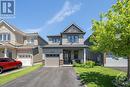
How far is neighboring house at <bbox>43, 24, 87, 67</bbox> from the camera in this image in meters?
43.6

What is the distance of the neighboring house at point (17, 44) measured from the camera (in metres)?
44.6

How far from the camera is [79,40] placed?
45094 mm

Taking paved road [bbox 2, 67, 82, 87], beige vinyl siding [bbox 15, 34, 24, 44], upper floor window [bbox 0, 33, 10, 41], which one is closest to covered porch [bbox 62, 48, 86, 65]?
beige vinyl siding [bbox 15, 34, 24, 44]

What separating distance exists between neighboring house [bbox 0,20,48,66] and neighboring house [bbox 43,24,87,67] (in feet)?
12.3

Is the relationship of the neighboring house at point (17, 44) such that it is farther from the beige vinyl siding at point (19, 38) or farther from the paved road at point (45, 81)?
the paved road at point (45, 81)

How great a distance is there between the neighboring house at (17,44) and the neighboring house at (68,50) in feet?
12.3

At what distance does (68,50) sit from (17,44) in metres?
10.5

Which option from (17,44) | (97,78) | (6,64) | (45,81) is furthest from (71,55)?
(45,81)

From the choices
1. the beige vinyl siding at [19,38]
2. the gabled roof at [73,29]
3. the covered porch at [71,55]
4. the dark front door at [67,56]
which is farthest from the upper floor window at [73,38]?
the beige vinyl siding at [19,38]

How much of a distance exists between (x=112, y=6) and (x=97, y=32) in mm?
3857

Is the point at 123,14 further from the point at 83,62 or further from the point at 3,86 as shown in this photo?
the point at 83,62

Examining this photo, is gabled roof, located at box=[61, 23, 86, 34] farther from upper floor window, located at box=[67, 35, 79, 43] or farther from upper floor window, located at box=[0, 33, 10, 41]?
upper floor window, located at box=[0, 33, 10, 41]

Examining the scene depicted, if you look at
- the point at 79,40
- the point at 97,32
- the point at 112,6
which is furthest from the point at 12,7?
the point at 112,6

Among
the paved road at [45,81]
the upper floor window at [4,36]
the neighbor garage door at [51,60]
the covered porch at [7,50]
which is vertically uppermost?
the upper floor window at [4,36]
